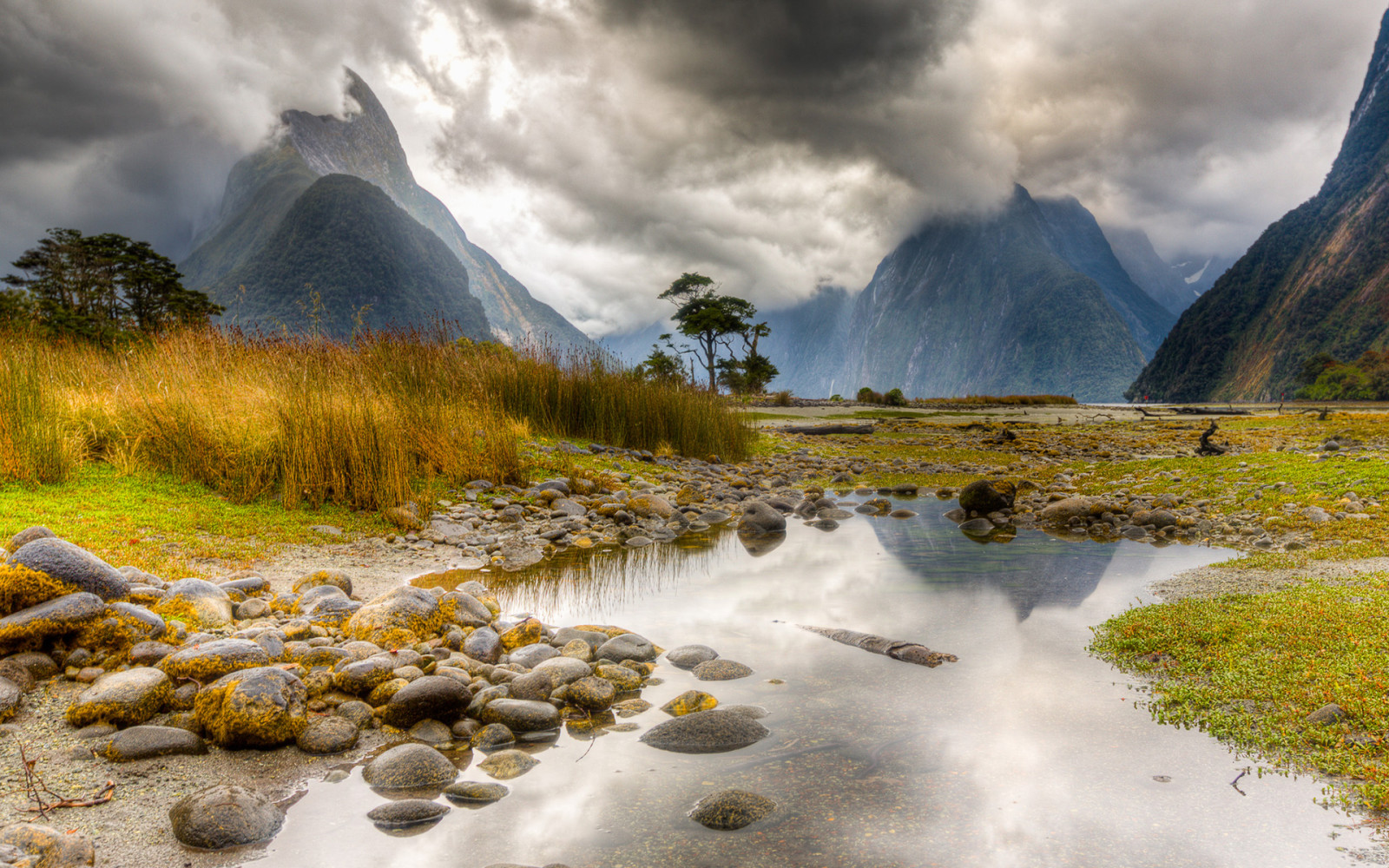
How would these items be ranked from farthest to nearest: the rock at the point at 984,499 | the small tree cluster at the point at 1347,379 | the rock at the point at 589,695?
the small tree cluster at the point at 1347,379, the rock at the point at 984,499, the rock at the point at 589,695

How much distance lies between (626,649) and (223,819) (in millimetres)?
2050

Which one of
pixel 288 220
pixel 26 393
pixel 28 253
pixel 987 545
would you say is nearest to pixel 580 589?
pixel 987 545

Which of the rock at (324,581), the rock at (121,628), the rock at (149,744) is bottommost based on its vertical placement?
the rock at (149,744)

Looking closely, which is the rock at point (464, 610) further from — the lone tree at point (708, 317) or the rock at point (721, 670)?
the lone tree at point (708, 317)

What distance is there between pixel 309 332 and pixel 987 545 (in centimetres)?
1046

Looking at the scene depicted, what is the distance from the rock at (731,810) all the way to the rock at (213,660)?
2.21 meters

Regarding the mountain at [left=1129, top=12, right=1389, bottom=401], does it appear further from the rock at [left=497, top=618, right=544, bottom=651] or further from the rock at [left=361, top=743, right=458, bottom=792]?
the rock at [left=361, top=743, right=458, bottom=792]

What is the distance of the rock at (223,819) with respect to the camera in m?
2.02

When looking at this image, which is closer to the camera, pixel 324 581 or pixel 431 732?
pixel 431 732

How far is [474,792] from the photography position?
7.87 ft

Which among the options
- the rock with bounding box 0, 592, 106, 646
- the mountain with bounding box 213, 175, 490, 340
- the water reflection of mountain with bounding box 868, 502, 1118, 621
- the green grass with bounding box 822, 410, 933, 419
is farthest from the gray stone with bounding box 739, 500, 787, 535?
the mountain with bounding box 213, 175, 490, 340

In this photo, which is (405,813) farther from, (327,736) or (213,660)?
(213,660)

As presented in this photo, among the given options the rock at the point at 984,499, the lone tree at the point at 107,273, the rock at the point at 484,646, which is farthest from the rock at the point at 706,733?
the lone tree at the point at 107,273

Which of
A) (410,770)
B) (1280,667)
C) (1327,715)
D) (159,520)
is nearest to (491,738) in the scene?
(410,770)
